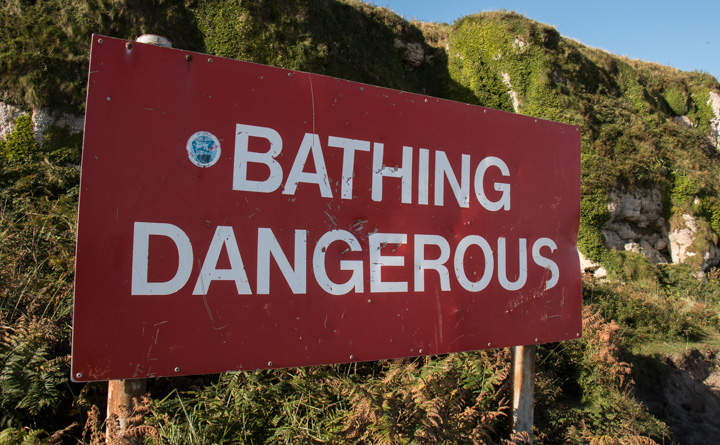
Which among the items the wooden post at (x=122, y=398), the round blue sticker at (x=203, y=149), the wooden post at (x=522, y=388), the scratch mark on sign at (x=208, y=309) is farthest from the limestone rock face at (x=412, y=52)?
the wooden post at (x=122, y=398)

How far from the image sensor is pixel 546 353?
479 cm

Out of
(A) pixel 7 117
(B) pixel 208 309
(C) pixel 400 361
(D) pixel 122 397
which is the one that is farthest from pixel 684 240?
(A) pixel 7 117

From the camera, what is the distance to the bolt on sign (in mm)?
1813

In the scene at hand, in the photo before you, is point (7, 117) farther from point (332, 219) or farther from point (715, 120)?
point (715, 120)

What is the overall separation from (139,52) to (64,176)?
5902 mm

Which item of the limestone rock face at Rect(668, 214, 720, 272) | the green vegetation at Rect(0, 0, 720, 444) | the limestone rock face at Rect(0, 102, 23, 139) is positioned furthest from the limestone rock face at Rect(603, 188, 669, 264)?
the limestone rock face at Rect(0, 102, 23, 139)

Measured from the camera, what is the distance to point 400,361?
12.4 feet

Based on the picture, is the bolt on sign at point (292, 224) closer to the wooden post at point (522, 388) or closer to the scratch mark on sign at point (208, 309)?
the scratch mark on sign at point (208, 309)

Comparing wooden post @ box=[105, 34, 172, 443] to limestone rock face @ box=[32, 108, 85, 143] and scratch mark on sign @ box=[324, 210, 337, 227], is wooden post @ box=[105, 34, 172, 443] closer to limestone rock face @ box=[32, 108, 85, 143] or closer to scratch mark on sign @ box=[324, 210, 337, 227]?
scratch mark on sign @ box=[324, 210, 337, 227]

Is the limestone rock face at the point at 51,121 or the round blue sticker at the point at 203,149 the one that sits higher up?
the limestone rock face at the point at 51,121

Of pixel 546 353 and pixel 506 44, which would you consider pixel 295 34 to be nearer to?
pixel 506 44

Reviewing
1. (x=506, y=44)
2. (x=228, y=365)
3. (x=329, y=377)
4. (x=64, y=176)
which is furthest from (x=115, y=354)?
(x=506, y=44)

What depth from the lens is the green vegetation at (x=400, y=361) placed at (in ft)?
8.57

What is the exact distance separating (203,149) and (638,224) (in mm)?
14763
